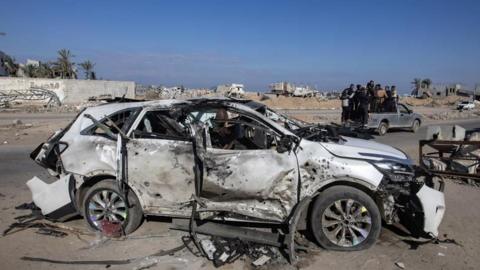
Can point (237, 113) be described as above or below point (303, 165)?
above

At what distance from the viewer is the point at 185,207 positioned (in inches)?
217

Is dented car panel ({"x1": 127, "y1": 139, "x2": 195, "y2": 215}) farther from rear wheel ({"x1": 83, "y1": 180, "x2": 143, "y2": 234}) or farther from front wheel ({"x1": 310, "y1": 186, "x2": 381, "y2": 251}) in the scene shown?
front wheel ({"x1": 310, "y1": 186, "x2": 381, "y2": 251})

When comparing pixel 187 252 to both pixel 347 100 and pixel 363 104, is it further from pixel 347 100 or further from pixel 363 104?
pixel 347 100

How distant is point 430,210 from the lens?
527 centimetres

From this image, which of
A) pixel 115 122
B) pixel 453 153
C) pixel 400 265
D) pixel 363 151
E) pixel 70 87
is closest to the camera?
pixel 400 265

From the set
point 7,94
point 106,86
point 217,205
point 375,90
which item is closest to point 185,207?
point 217,205

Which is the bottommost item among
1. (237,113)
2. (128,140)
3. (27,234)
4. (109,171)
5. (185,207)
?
(27,234)

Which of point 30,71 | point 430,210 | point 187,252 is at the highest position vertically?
point 30,71

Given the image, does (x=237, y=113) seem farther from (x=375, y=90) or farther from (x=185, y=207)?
(x=375, y=90)

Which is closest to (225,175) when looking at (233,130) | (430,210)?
(233,130)

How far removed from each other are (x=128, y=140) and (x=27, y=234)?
6.04 feet

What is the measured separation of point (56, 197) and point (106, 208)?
0.68m

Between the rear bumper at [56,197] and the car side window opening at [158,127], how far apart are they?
1094 millimetres

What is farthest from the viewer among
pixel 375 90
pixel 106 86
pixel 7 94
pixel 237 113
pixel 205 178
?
pixel 106 86
